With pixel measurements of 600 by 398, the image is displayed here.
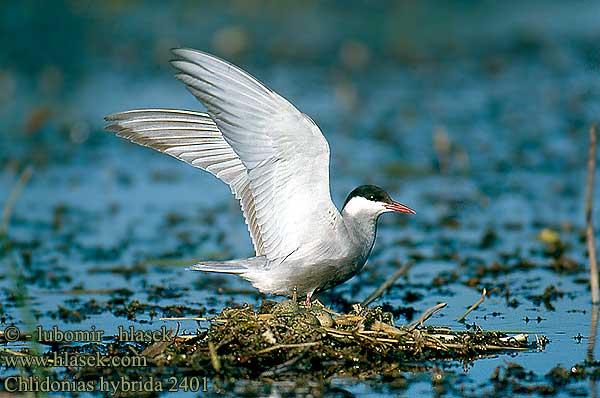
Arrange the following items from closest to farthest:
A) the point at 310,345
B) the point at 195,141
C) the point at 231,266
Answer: the point at 310,345
the point at 231,266
the point at 195,141

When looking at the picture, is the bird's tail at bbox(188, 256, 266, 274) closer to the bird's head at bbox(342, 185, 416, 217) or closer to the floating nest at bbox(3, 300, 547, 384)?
the floating nest at bbox(3, 300, 547, 384)

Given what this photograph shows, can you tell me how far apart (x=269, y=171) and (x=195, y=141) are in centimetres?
97

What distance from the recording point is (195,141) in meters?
6.66

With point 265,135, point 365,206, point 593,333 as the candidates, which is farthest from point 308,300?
point 593,333

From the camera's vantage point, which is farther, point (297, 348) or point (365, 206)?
point (365, 206)

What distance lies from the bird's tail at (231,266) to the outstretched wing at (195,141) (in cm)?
32

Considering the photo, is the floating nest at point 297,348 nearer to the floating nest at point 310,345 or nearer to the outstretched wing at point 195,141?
the floating nest at point 310,345

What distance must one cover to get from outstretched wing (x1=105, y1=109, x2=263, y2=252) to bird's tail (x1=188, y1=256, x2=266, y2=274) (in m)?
0.32

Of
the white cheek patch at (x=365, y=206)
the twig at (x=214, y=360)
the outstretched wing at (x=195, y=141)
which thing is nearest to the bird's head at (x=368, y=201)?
the white cheek patch at (x=365, y=206)

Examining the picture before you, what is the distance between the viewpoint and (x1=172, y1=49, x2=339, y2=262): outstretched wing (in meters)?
5.64

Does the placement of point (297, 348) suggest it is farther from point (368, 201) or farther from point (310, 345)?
point (368, 201)

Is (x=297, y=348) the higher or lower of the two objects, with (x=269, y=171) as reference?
lower

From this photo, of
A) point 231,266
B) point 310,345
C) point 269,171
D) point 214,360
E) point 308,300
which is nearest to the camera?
point 214,360

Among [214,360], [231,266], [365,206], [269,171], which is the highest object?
[269,171]
